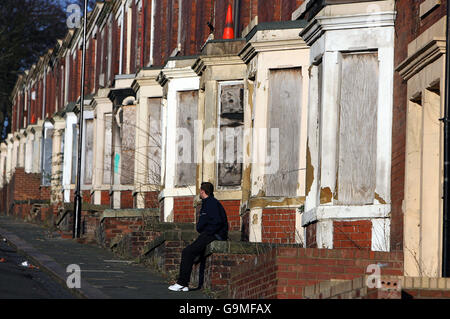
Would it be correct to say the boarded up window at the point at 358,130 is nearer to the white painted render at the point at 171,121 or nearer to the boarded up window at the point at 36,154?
the white painted render at the point at 171,121

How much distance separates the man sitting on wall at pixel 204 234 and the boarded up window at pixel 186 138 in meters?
7.55

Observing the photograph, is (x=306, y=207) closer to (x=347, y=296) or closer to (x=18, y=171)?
(x=347, y=296)

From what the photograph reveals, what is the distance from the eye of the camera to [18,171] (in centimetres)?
4906

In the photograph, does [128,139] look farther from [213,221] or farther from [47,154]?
[47,154]

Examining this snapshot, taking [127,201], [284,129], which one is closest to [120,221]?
[127,201]

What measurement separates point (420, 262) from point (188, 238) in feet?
20.0

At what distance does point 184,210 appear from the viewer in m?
24.9

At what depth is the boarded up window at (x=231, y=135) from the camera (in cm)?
2233

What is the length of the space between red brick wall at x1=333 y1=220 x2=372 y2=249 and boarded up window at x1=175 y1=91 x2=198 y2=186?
981 cm

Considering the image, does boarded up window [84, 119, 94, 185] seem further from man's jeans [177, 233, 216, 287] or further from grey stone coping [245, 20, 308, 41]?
man's jeans [177, 233, 216, 287]

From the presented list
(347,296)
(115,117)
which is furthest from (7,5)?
(347,296)

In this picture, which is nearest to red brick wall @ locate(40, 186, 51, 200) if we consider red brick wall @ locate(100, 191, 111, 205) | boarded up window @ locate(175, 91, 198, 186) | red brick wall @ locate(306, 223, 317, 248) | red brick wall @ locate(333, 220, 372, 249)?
red brick wall @ locate(100, 191, 111, 205)

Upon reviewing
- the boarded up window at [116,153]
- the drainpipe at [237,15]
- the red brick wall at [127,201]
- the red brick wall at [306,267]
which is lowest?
the red brick wall at [306,267]

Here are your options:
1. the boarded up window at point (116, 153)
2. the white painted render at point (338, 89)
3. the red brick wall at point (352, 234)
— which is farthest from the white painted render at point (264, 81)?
the boarded up window at point (116, 153)
